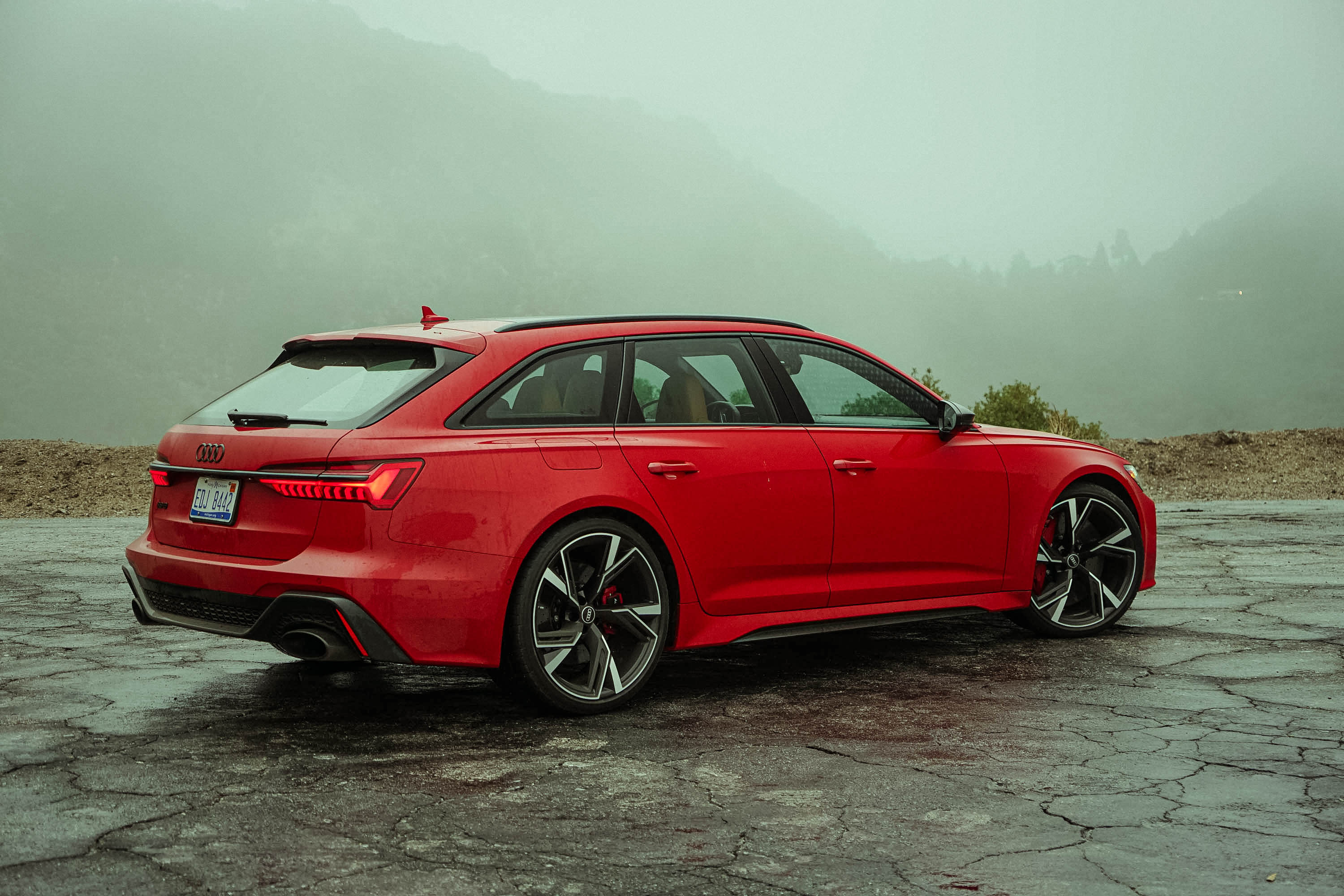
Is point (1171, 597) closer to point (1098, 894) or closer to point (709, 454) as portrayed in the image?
point (709, 454)

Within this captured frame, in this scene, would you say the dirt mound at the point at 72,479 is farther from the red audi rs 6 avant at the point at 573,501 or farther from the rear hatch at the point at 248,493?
the red audi rs 6 avant at the point at 573,501

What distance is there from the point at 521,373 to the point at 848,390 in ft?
5.61

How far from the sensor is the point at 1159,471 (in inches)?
836

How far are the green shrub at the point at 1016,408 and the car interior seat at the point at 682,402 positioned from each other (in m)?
20.3

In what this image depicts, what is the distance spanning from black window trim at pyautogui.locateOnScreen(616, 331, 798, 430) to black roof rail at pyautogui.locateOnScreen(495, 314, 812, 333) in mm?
69

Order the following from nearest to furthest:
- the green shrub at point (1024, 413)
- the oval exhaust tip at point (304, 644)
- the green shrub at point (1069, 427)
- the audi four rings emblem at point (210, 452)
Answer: the oval exhaust tip at point (304, 644)
the audi four rings emblem at point (210, 452)
the green shrub at point (1069, 427)
the green shrub at point (1024, 413)

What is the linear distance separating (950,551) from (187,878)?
3911mm

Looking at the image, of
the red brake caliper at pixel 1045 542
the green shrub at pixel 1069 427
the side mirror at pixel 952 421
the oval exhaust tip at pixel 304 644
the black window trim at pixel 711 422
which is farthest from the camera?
the green shrub at pixel 1069 427

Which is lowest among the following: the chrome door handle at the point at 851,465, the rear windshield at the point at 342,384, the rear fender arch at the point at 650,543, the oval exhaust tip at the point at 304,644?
the oval exhaust tip at the point at 304,644

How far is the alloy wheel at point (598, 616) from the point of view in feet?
16.1

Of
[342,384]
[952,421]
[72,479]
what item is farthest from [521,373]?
[72,479]

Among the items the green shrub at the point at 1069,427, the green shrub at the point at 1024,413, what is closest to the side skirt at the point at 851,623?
the green shrub at the point at 1069,427

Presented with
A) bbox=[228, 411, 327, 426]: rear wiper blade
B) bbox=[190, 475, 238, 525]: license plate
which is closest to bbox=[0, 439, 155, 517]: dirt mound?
bbox=[190, 475, 238, 525]: license plate

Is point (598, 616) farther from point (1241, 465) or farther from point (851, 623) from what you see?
point (1241, 465)
